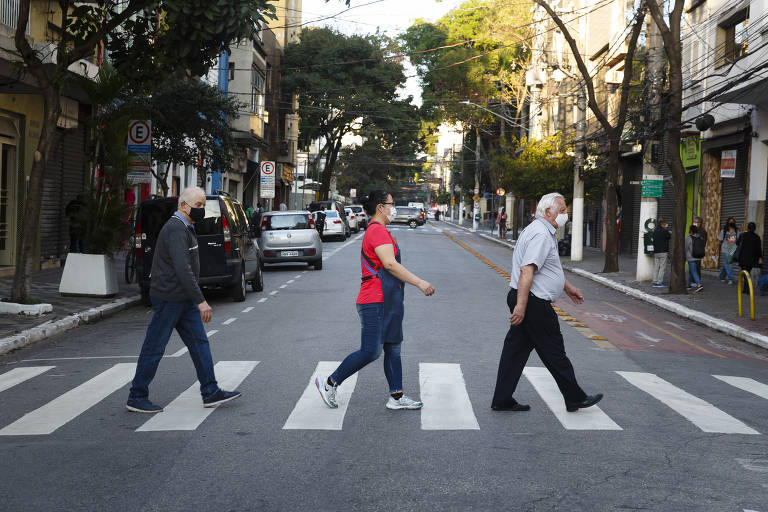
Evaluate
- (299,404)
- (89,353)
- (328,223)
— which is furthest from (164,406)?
(328,223)

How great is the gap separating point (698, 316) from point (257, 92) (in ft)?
121

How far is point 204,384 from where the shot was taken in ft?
25.0

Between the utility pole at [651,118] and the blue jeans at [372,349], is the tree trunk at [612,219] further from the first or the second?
the blue jeans at [372,349]

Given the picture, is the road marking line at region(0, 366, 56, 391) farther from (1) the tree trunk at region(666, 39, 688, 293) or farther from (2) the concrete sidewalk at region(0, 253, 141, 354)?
(1) the tree trunk at region(666, 39, 688, 293)

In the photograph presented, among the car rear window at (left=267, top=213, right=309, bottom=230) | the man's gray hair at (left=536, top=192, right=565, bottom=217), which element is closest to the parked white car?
the car rear window at (left=267, top=213, right=309, bottom=230)

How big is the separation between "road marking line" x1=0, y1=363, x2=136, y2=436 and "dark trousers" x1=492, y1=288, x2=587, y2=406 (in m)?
3.46

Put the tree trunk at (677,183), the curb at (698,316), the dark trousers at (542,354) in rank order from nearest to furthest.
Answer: the dark trousers at (542,354)
the curb at (698,316)
the tree trunk at (677,183)

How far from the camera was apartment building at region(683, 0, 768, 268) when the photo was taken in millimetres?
21766

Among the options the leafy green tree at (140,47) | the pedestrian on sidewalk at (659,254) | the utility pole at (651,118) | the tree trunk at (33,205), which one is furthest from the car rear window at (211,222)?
the pedestrian on sidewalk at (659,254)

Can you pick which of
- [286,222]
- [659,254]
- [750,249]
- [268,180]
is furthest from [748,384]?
[268,180]

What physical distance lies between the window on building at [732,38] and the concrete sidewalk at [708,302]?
19.6ft

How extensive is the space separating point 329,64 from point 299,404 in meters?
53.9

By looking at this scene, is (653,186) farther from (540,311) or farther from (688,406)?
(540,311)

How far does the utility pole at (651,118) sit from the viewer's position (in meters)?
21.2
